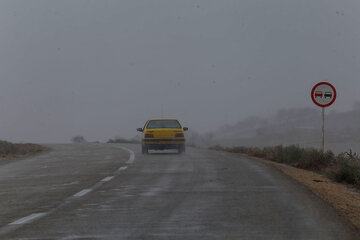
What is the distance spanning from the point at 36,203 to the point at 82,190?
174 centimetres

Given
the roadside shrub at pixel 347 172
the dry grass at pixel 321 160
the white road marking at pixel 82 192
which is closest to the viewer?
the white road marking at pixel 82 192

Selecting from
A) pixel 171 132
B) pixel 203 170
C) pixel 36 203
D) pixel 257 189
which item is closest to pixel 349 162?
pixel 203 170

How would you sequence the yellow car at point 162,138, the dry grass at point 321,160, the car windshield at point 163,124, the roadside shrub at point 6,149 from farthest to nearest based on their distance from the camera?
the roadside shrub at point 6,149
the car windshield at point 163,124
the yellow car at point 162,138
the dry grass at point 321,160

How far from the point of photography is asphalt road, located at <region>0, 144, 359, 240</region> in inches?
272

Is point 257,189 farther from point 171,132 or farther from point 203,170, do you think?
point 171,132

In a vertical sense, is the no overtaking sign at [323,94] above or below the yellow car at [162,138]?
above

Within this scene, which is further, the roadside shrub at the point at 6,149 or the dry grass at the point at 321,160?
the roadside shrub at the point at 6,149

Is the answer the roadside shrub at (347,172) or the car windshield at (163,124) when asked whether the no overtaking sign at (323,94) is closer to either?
the roadside shrub at (347,172)

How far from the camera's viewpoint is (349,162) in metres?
15.4

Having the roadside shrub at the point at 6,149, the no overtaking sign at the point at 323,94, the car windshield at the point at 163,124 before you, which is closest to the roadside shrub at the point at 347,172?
the no overtaking sign at the point at 323,94

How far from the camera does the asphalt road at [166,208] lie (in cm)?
691

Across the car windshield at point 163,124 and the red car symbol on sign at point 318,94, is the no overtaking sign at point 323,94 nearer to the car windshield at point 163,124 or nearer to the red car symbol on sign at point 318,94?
the red car symbol on sign at point 318,94

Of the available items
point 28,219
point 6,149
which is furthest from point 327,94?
point 6,149

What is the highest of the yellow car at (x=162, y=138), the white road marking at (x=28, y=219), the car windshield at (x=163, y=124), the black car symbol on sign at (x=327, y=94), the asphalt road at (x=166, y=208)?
the black car symbol on sign at (x=327, y=94)
